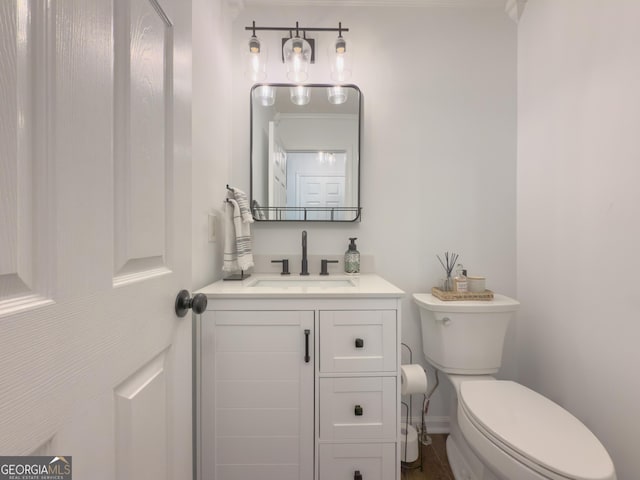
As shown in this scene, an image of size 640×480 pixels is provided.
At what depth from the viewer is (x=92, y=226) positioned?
39 centimetres

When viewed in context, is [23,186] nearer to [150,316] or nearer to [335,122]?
[150,316]

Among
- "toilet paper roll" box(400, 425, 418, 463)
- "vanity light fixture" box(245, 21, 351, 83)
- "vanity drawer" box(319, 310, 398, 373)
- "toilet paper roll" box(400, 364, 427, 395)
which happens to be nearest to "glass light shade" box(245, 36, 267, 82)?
"vanity light fixture" box(245, 21, 351, 83)

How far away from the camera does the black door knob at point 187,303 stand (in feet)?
2.06

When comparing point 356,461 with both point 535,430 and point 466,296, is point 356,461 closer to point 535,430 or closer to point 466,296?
point 535,430

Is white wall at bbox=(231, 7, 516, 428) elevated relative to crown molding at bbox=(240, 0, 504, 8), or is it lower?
lower

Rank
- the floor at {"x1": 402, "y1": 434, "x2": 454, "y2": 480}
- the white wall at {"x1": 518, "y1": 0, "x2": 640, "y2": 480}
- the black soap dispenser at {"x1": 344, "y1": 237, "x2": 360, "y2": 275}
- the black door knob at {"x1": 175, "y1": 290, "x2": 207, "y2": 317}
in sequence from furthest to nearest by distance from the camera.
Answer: the black soap dispenser at {"x1": 344, "y1": 237, "x2": 360, "y2": 275} < the floor at {"x1": 402, "y1": 434, "x2": 454, "y2": 480} < the white wall at {"x1": 518, "y1": 0, "x2": 640, "y2": 480} < the black door knob at {"x1": 175, "y1": 290, "x2": 207, "y2": 317}

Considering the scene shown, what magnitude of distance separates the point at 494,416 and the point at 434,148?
1273mm

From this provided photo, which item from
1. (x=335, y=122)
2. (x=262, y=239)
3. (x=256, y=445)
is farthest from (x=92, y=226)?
(x=335, y=122)

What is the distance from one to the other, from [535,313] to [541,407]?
595mm

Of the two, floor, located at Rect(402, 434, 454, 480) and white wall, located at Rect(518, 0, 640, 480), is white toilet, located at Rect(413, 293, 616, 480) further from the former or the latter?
white wall, located at Rect(518, 0, 640, 480)

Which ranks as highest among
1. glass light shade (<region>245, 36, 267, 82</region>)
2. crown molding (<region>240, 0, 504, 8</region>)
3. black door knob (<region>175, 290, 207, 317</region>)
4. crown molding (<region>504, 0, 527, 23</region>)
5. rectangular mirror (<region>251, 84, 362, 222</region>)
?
crown molding (<region>240, 0, 504, 8</region>)

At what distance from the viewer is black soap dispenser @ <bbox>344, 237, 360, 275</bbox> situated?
1.46 m

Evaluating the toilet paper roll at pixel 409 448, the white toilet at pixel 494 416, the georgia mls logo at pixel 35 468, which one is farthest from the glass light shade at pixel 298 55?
the toilet paper roll at pixel 409 448

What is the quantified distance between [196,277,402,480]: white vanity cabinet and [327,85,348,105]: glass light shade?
1078 millimetres
